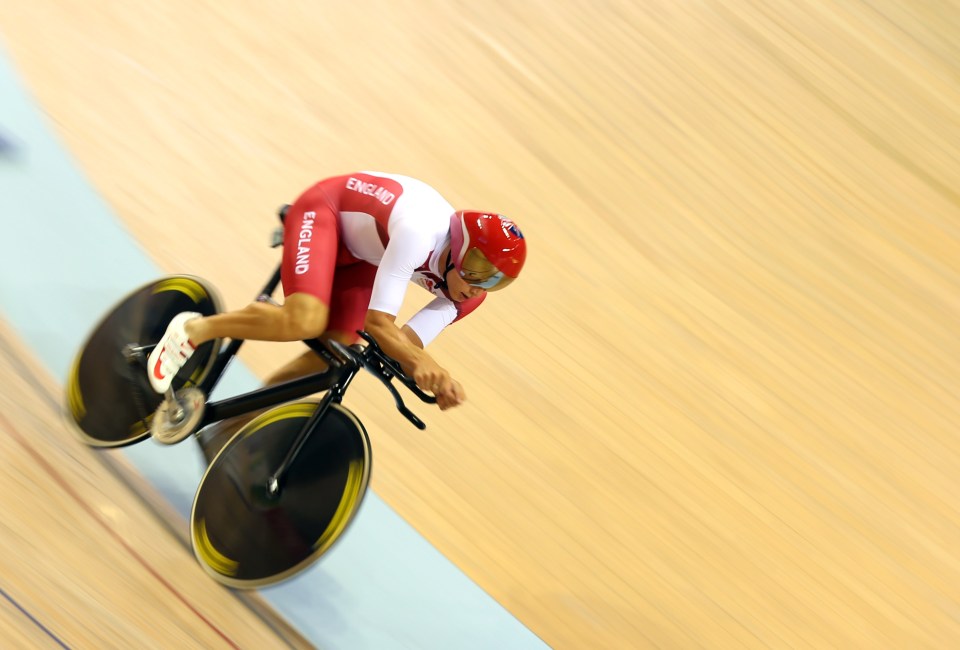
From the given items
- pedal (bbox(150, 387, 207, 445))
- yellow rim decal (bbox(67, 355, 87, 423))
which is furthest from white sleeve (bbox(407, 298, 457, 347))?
yellow rim decal (bbox(67, 355, 87, 423))

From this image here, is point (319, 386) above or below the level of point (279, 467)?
above

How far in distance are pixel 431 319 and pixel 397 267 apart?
0.28 metres

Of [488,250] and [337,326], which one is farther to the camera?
[337,326]

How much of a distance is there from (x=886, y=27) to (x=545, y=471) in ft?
14.0

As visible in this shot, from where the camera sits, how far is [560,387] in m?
3.79

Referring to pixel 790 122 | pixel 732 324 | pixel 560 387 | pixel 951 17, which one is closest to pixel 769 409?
pixel 732 324

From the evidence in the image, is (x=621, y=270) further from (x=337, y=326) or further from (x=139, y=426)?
(x=139, y=426)

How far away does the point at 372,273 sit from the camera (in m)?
2.71

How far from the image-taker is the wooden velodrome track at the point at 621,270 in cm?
326

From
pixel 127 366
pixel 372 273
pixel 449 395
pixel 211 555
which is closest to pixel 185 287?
pixel 127 366

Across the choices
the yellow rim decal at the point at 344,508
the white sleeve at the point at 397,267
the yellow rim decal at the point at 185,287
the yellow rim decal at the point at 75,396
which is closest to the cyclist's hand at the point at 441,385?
the white sleeve at the point at 397,267

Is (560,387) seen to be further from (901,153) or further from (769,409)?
(901,153)

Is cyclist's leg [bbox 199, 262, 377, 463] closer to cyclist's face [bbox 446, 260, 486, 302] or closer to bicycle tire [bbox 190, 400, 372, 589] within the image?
bicycle tire [bbox 190, 400, 372, 589]

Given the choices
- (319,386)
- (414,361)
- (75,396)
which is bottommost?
(75,396)
